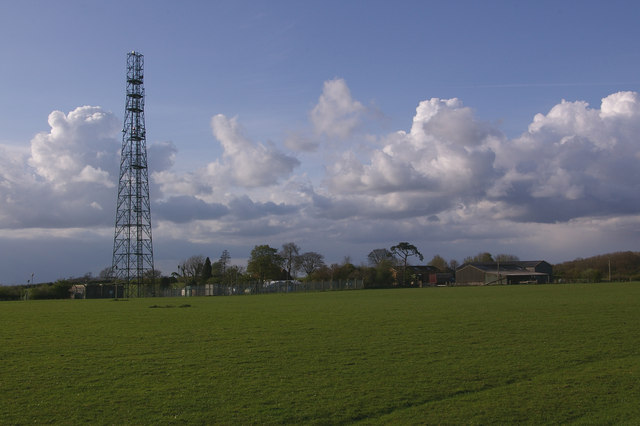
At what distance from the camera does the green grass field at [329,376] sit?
9.12 meters

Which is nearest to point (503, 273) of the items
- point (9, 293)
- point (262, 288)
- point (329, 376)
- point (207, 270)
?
point (262, 288)

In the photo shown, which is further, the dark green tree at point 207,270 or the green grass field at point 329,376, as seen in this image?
the dark green tree at point 207,270

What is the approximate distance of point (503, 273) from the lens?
408 ft

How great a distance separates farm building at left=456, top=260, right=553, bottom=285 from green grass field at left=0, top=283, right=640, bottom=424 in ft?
343

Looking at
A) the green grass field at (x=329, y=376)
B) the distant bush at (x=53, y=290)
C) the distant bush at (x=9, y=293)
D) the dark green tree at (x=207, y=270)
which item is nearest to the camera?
the green grass field at (x=329, y=376)

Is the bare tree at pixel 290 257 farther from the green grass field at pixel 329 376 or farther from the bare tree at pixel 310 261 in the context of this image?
the green grass field at pixel 329 376

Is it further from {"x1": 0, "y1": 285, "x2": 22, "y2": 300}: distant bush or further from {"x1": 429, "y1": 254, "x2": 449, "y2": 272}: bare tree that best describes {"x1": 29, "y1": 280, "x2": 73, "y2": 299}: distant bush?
{"x1": 429, "y1": 254, "x2": 449, "y2": 272}: bare tree

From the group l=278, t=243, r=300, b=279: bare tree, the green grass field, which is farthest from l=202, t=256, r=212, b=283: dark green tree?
the green grass field

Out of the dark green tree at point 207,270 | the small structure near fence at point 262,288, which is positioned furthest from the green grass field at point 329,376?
the dark green tree at point 207,270

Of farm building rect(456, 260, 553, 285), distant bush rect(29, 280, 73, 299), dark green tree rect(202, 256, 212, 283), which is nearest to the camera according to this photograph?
distant bush rect(29, 280, 73, 299)

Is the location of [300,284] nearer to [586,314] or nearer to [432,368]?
[586,314]

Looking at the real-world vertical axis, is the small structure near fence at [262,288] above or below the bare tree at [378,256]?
below

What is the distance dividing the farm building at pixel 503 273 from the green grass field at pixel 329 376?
10444 centimetres

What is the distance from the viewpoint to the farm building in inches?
4744
